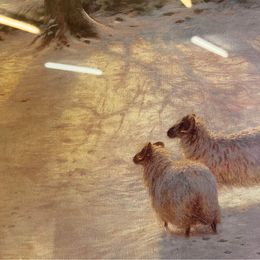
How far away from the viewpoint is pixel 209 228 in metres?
6.17

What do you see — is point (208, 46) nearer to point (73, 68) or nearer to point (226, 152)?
point (73, 68)

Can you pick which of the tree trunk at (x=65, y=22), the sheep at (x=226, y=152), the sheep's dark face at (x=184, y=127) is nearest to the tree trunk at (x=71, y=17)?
the tree trunk at (x=65, y=22)

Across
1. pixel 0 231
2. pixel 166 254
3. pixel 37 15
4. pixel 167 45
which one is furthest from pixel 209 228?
pixel 37 15

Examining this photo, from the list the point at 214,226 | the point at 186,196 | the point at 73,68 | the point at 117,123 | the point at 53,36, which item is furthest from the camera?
the point at 53,36

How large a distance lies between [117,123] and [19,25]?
429cm

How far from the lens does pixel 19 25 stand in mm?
12211

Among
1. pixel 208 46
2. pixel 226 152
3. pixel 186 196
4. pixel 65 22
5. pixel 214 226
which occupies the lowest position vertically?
pixel 208 46

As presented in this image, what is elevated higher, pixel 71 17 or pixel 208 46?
pixel 71 17

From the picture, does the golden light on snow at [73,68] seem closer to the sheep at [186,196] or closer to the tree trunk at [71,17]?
the tree trunk at [71,17]

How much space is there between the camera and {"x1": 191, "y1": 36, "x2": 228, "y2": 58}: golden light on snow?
10719 millimetres

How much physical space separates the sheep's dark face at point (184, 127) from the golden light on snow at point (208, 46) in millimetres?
3954

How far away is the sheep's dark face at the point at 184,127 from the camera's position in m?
6.87

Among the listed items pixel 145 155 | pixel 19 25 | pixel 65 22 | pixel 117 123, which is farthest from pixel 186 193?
pixel 19 25

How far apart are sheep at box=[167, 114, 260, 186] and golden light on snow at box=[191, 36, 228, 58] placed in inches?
158
